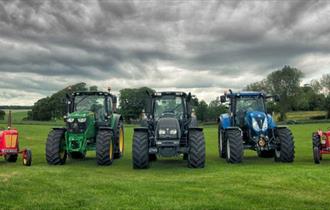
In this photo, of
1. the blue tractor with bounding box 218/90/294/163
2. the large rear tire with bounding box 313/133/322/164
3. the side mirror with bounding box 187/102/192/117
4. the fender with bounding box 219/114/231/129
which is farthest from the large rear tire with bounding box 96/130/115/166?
the large rear tire with bounding box 313/133/322/164

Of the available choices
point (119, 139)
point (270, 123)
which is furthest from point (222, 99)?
point (119, 139)

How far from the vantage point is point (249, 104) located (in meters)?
17.6

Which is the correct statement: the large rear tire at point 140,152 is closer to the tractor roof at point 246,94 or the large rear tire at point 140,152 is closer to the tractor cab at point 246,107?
the tractor cab at point 246,107

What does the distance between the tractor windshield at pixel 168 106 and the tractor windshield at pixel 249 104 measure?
2.85 m

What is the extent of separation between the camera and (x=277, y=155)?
630 inches

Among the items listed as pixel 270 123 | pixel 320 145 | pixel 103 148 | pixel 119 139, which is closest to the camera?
pixel 103 148

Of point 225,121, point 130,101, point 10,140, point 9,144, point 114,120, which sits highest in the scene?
point 130,101

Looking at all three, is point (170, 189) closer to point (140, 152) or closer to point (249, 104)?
point (140, 152)

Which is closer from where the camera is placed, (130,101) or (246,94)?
(246,94)

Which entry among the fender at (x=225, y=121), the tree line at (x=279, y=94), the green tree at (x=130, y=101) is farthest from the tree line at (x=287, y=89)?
the fender at (x=225, y=121)

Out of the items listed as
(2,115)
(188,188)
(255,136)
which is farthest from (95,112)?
(2,115)

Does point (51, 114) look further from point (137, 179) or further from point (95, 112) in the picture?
point (137, 179)

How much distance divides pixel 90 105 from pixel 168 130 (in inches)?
178

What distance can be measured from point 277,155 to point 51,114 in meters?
80.6
